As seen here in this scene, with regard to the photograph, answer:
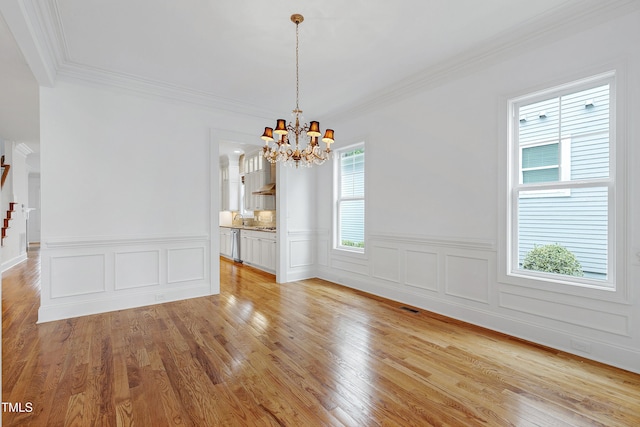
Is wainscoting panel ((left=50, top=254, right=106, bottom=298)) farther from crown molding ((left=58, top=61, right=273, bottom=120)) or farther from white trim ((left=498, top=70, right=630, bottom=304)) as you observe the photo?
white trim ((left=498, top=70, right=630, bottom=304))

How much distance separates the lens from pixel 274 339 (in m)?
3.34

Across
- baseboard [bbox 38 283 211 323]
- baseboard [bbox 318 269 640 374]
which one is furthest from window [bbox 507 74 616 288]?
baseboard [bbox 38 283 211 323]

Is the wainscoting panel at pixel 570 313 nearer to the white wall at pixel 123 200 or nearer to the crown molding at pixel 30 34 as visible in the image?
the white wall at pixel 123 200

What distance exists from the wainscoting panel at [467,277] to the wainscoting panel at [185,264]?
3.46 meters

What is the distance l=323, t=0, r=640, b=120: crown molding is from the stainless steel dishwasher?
4751mm

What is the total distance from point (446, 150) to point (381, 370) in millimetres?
2642

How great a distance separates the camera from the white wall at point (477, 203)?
2736 millimetres

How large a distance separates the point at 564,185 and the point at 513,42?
152 cm

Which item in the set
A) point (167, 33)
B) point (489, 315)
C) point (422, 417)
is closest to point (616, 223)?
point (489, 315)

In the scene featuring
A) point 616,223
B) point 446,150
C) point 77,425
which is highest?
point 446,150

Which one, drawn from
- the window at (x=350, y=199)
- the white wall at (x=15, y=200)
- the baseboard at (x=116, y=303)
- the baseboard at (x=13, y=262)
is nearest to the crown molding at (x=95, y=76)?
the window at (x=350, y=199)

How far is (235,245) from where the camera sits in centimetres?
799

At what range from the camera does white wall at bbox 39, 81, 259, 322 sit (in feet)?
13.0

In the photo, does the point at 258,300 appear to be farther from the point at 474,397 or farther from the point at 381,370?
the point at 474,397
